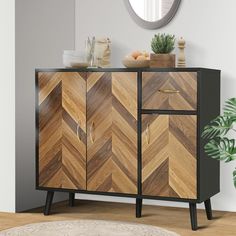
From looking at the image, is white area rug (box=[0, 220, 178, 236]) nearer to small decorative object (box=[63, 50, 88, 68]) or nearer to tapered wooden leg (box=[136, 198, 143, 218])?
tapered wooden leg (box=[136, 198, 143, 218])

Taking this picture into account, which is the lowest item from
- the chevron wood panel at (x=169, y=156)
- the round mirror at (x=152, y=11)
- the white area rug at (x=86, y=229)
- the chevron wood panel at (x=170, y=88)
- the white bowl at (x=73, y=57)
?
the white area rug at (x=86, y=229)

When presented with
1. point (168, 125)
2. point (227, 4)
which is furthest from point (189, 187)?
point (227, 4)

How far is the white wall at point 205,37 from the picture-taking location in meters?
4.96

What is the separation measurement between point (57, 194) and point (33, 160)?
432 millimetres

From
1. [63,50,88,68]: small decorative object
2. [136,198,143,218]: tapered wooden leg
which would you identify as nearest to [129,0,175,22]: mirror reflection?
[63,50,88,68]: small decorative object

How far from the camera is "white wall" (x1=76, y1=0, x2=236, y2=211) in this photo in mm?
4957

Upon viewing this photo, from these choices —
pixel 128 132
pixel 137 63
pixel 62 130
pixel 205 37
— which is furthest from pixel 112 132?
pixel 205 37

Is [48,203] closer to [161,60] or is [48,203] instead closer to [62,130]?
[62,130]

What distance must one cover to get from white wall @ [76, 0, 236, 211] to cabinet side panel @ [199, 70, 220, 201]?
139mm

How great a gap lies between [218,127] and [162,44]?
905mm

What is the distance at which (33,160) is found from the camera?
5.16 metres

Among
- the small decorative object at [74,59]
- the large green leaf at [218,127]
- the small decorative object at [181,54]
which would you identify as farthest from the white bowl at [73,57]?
the large green leaf at [218,127]
